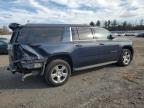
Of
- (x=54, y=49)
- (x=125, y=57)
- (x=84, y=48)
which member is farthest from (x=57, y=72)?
(x=125, y=57)

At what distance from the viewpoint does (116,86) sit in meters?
6.16

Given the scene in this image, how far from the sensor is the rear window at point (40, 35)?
6.23 m

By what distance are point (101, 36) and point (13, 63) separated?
133 inches

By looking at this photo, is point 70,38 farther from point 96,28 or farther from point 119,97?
point 119,97

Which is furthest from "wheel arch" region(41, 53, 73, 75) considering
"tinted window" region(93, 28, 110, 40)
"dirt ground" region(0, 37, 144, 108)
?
"tinted window" region(93, 28, 110, 40)

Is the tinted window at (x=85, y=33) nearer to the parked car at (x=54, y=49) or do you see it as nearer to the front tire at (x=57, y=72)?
the parked car at (x=54, y=49)

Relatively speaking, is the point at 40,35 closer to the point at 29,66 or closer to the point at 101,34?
the point at 29,66

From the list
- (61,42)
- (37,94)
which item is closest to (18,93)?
(37,94)

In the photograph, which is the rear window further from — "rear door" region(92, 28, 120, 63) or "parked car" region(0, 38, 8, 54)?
"parked car" region(0, 38, 8, 54)

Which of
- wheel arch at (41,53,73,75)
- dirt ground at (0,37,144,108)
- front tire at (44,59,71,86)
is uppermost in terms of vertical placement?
wheel arch at (41,53,73,75)

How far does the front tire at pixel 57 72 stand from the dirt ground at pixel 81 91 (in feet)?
0.64

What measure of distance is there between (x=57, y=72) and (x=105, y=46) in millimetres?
2439

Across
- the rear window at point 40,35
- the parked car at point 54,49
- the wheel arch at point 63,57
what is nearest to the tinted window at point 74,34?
the parked car at point 54,49

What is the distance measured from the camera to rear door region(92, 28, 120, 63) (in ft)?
25.7
